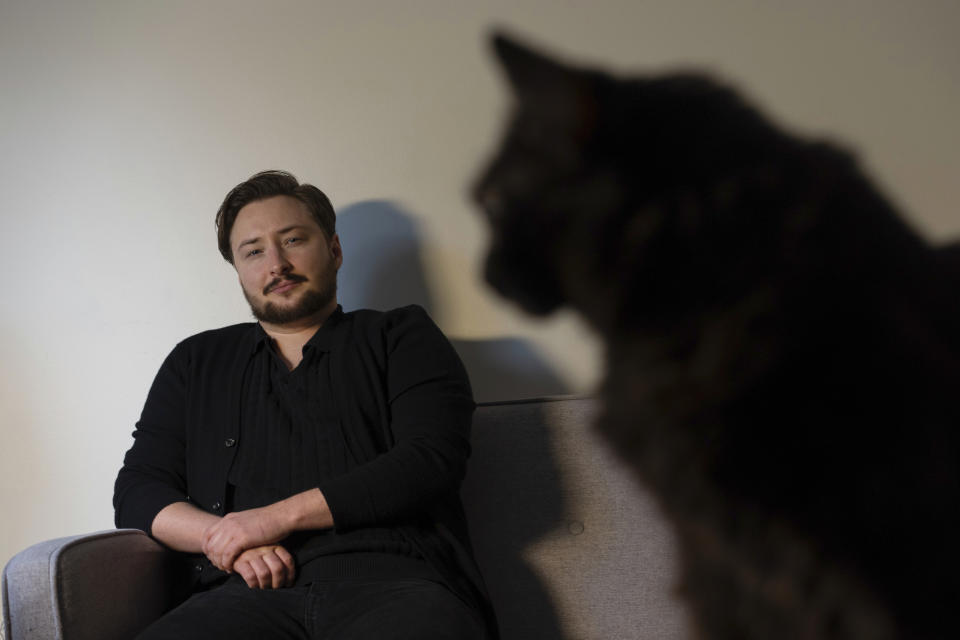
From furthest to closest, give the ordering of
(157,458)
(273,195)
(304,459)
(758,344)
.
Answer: (273,195)
(157,458)
(304,459)
(758,344)

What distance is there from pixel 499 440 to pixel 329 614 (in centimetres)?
48

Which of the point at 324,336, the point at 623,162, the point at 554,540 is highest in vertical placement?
the point at 623,162

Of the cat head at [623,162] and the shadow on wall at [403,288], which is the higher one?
the cat head at [623,162]

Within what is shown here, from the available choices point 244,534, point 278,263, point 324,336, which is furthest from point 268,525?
point 278,263

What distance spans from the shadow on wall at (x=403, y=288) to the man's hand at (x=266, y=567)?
62 cm

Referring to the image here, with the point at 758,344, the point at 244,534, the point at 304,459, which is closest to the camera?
the point at 758,344

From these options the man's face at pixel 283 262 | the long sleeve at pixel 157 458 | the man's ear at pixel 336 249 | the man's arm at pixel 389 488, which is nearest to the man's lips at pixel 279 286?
the man's face at pixel 283 262

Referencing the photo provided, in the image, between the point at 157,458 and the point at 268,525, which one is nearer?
the point at 268,525

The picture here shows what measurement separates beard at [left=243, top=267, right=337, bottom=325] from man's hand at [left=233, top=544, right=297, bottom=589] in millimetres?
465

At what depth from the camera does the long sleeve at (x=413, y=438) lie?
48.8 inches

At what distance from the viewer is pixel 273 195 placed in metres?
1.58

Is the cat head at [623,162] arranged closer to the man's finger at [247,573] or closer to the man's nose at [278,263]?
the man's finger at [247,573]

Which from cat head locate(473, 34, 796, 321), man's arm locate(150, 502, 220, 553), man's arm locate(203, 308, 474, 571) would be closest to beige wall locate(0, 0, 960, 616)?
man's arm locate(203, 308, 474, 571)

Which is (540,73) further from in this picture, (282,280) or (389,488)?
(282,280)
